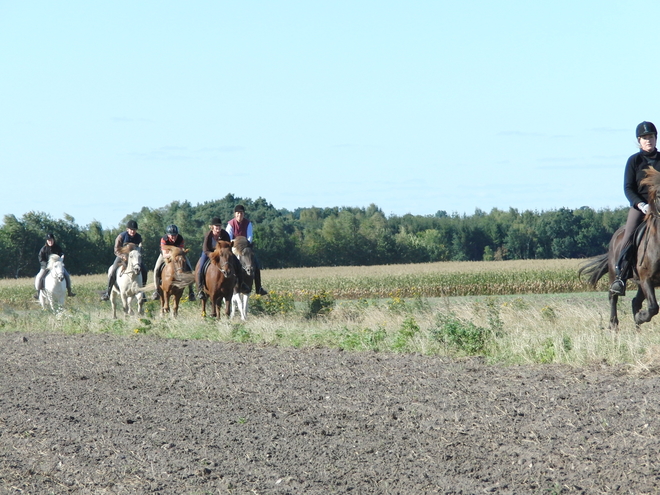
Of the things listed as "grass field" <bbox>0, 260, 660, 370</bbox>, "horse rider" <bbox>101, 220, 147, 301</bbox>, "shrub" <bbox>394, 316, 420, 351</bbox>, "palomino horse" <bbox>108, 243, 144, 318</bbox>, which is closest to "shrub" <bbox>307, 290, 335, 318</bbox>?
"grass field" <bbox>0, 260, 660, 370</bbox>

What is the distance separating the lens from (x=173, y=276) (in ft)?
61.5

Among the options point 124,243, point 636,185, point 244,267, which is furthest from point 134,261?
point 636,185

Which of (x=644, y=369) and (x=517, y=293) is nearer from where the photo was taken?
(x=644, y=369)

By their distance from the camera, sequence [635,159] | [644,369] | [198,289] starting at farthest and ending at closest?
[198,289] → [635,159] → [644,369]

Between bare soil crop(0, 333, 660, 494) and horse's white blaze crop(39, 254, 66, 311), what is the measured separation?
41.5ft

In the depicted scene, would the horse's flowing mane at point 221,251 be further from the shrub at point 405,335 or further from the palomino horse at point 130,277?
the shrub at point 405,335

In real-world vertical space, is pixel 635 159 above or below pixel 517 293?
above

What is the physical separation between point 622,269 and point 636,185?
1221mm

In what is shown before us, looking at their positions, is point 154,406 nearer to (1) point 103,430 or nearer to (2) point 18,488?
(1) point 103,430

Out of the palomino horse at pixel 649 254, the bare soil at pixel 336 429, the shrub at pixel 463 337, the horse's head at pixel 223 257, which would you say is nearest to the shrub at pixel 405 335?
the shrub at pixel 463 337

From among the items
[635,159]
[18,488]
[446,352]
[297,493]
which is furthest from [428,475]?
[635,159]

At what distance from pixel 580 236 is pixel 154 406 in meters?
95.4

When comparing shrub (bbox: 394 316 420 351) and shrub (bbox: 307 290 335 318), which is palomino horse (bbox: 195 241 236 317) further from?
shrub (bbox: 394 316 420 351)

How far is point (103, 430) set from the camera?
759 cm
